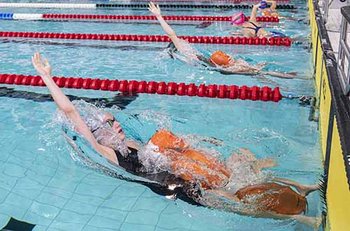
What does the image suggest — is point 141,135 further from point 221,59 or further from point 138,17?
point 138,17

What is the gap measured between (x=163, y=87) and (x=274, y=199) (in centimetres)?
259

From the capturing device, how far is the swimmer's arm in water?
A: 3059 mm

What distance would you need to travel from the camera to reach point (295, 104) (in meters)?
4.76

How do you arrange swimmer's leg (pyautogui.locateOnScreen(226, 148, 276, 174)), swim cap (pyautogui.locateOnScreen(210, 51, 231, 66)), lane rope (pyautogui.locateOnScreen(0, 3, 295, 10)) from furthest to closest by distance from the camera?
lane rope (pyautogui.locateOnScreen(0, 3, 295, 10))
swim cap (pyautogui.locateOnScreen(210, 51, 231, 66))
swimmer's leg (pyautogui.locateOnScreen(226, 148, 276, 174))

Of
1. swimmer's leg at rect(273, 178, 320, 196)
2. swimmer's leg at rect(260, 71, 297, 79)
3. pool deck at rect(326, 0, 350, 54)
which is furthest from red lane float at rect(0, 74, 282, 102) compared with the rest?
swimmer's leg at rect(273, 178, 320, 196)

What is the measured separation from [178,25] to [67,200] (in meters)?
6.20

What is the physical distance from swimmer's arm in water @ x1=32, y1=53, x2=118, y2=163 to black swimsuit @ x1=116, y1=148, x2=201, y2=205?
10cm

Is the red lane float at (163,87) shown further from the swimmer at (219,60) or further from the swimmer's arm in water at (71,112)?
the swimmer's arm in water at (71,112)

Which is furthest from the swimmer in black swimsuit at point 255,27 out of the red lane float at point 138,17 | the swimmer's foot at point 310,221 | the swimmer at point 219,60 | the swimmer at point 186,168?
the swimmer's foot at point 310,221

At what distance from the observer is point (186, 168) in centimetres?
313

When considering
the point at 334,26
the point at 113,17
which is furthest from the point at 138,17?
the point at 334,26

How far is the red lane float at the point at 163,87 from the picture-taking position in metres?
4.86

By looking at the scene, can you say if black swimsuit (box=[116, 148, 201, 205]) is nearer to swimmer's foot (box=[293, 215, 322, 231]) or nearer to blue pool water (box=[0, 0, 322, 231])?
blue pool water (box=[0, 0, 322, 231])

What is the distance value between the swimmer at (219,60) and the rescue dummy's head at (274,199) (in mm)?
2929
